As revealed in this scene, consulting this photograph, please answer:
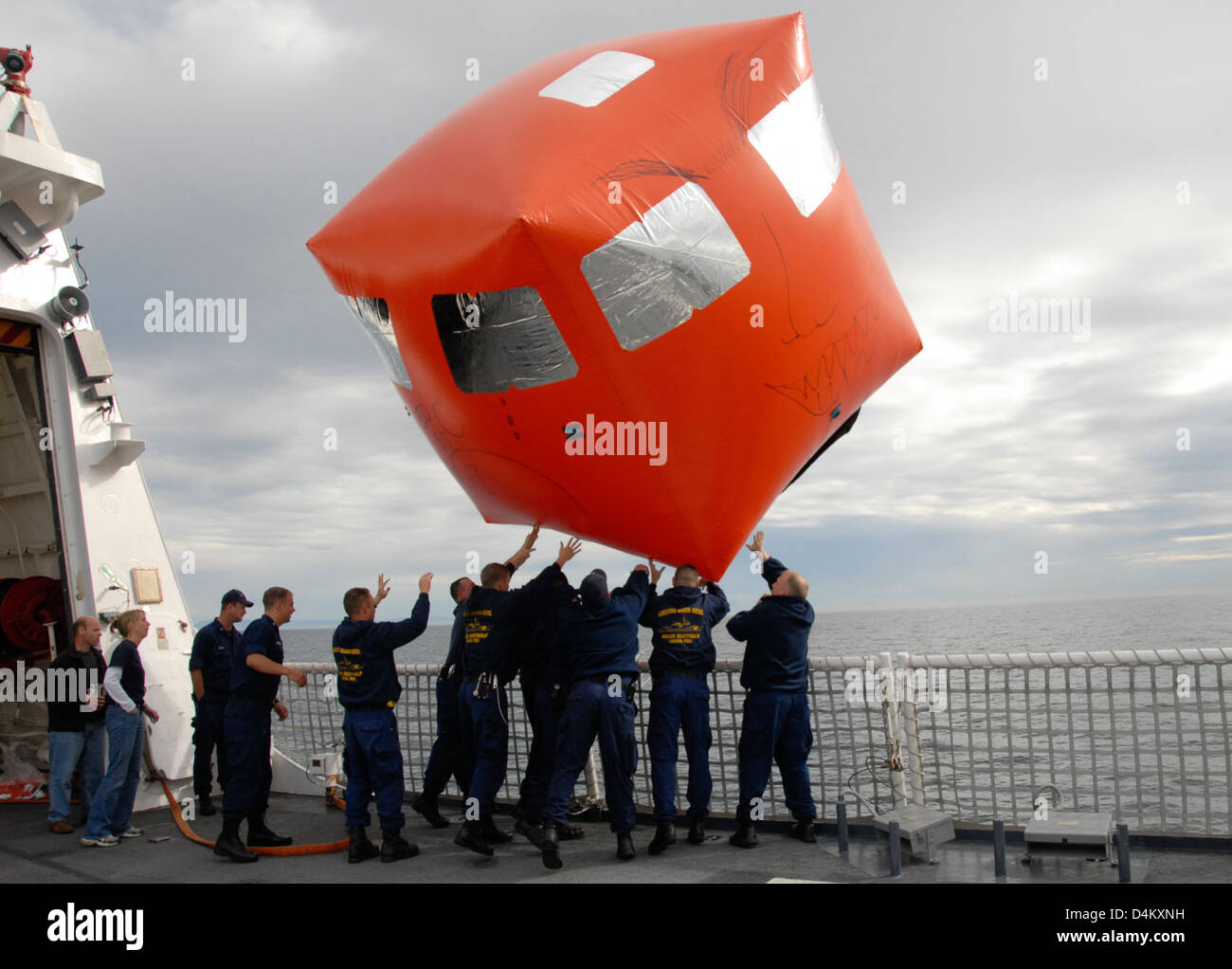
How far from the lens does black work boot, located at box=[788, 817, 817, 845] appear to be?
5.61m

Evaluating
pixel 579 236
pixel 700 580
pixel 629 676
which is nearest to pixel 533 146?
pixel 579 236

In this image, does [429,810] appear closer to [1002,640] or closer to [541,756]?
[541,756]

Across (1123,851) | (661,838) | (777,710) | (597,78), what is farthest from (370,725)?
(1123,851)

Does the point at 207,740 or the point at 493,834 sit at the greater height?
the point at 207,740

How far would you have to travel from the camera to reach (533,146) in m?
4.19

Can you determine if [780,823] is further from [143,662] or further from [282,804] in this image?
[143,662]

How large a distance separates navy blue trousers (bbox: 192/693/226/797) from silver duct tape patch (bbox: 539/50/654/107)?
204 inches

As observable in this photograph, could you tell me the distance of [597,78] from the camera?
4.64 meters

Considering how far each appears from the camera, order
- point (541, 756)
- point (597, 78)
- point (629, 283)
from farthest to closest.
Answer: point (541, 756) → point (597, 78) → point (629, 283)

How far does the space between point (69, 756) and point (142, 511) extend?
6.35 ft

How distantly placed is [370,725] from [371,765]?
0.24 metres

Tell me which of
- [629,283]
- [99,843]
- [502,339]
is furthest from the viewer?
[99,843]

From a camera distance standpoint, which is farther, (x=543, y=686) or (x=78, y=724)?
(x=78, y=724)

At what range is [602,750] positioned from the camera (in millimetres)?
5484
